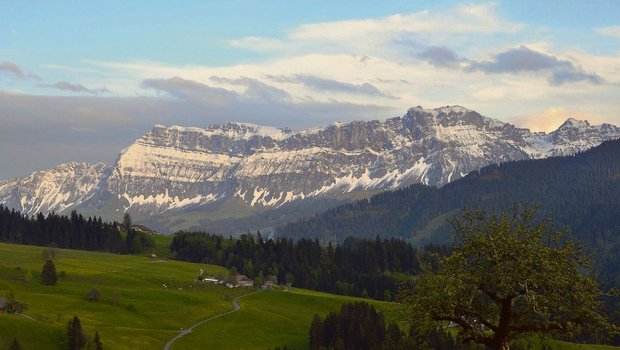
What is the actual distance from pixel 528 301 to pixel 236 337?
13388 centimetres

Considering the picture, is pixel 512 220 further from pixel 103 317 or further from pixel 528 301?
pixel 103 317

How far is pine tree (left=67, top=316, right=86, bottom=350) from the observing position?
416ft

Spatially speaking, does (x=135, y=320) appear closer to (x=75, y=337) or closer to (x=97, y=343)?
(x=97, y=343)

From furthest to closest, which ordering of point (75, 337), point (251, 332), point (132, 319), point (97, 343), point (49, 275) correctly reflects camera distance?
point (49, 275)
point (251, 332)
point (132, 319)
point (97, 343)
point (75, 337)

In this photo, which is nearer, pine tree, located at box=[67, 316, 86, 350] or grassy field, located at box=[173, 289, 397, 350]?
pine tree, located at box=[67, 316, 86, 350]

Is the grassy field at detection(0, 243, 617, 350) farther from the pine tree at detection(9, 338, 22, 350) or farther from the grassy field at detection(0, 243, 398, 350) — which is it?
the pine tree at detection(9, 338, 22, 350)

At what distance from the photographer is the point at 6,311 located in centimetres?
14575

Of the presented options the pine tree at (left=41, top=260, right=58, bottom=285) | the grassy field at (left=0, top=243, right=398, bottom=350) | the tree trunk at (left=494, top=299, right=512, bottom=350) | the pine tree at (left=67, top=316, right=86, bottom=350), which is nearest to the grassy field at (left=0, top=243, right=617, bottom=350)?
the grassy field at (left=0, top=243, right=398, bottom=350)

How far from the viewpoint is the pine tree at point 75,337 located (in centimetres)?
12681

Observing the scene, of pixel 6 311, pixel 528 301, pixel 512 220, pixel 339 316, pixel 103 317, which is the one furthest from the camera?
pixel 339 316

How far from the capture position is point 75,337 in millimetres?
128125

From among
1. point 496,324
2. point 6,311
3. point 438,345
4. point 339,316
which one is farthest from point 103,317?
point 496,324

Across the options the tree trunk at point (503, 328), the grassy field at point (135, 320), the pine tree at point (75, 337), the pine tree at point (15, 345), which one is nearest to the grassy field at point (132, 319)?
the grassy field at point (135, 320)

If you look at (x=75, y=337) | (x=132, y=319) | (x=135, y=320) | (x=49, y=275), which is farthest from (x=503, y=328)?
(x=49, y=275)
